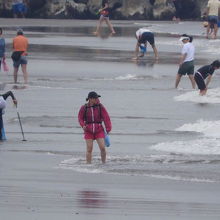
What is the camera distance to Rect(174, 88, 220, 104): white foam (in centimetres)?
2630

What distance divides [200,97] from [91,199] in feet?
41.8

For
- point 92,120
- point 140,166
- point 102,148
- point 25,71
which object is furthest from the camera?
point 25,71

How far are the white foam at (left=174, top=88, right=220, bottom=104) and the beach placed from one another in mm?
29

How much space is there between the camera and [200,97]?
1050 inches

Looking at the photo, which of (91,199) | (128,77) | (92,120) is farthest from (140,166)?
(128,77)

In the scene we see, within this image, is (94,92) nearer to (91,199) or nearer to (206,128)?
(91,199)

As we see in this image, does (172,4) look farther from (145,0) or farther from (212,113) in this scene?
(212,113)

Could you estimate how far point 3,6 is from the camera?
58.2 metres

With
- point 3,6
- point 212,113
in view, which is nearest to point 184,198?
point 212,113

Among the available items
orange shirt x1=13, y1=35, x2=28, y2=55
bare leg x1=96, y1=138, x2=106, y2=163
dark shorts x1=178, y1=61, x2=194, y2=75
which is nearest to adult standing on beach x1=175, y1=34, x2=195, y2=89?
dark shorts x1=178, y1=61, x2=194, y2=75

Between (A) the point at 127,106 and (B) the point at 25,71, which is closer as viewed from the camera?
(A) the point at 127,106

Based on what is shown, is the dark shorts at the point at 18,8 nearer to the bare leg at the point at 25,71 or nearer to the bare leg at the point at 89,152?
the bare leg at the point at 25,71

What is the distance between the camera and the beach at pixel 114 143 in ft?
45.8

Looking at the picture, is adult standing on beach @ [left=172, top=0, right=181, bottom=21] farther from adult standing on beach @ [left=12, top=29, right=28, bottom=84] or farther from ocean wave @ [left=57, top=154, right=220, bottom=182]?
ocean wave @ [left=57, top=154, right=220, bottom=182]
